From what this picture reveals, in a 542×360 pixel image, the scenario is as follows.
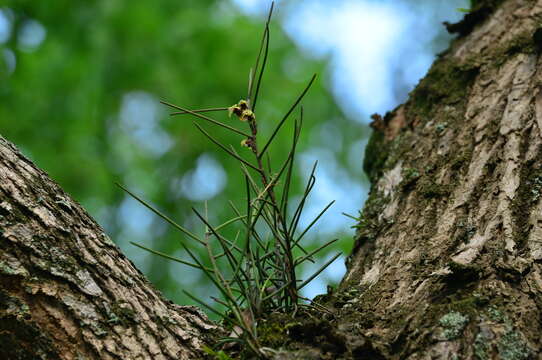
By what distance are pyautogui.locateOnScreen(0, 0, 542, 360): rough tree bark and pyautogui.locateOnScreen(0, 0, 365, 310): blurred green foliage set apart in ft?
9.78

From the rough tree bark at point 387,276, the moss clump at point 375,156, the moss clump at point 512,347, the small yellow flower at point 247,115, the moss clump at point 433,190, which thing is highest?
the moss clump at point 375,156

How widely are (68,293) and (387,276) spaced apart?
0.74 metres

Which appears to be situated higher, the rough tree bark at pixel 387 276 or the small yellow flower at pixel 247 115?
the small yellow flower at pixel 247 115

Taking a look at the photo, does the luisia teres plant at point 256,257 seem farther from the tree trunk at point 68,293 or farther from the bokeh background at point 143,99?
the bokeh background at point 143,99

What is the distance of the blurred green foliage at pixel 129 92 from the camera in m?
4.29

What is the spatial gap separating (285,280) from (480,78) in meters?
1.19

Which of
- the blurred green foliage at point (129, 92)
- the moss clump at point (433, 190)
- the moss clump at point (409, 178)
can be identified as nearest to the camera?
the moss clump at point (433, 190)

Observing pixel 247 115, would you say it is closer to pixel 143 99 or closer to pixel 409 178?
pixel 409 178

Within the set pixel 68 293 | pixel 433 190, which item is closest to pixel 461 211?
pixel 433 190

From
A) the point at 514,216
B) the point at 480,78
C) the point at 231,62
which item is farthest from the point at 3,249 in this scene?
the point at 231,62

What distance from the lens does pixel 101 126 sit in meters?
4.94

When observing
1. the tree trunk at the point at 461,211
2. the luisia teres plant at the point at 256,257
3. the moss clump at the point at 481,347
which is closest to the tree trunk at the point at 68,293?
the luisia teres plant at the point at 256,257

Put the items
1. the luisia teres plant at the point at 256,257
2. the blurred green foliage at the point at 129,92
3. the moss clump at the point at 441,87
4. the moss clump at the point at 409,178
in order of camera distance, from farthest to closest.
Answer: the blurred green foliage at the point at 129,92 → the moss clump at the point at 441,87 → the moss clump at the point at 409,178 → the luisia teres plant at the point at 256,257

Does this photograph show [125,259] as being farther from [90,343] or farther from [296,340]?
[296,340]
